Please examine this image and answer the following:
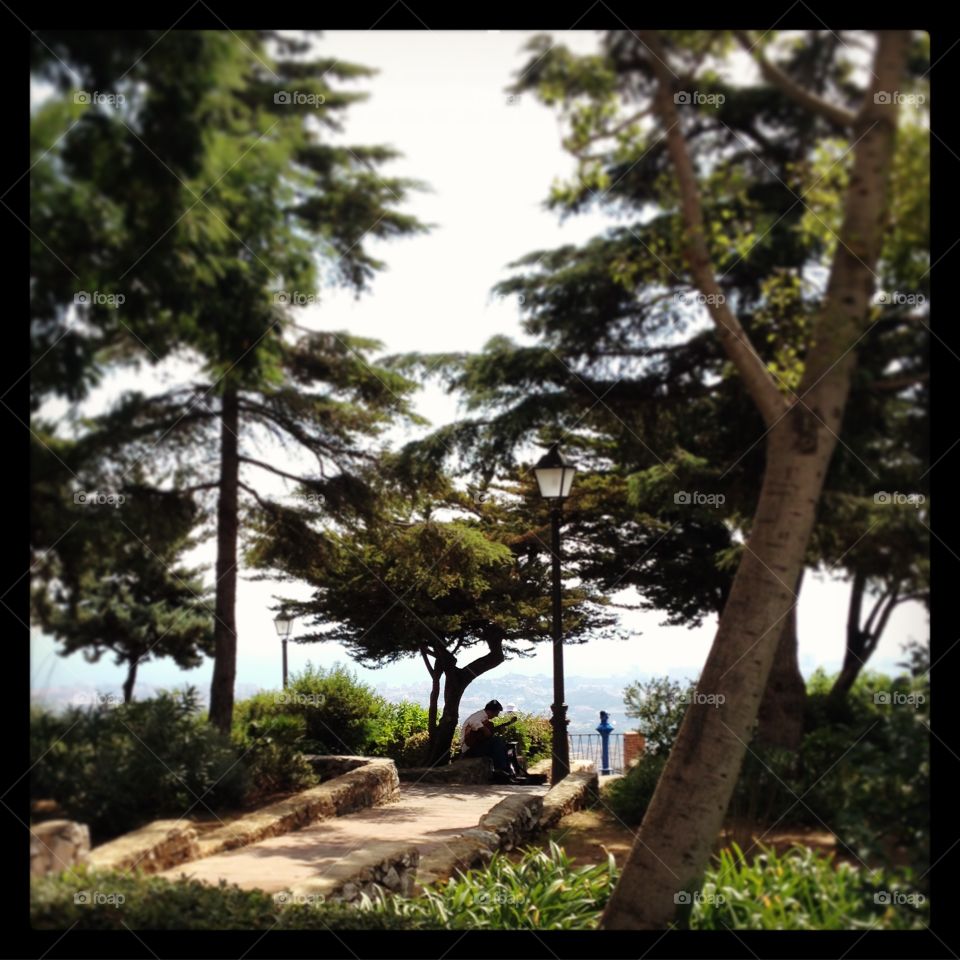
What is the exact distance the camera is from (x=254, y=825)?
4793 millimetres

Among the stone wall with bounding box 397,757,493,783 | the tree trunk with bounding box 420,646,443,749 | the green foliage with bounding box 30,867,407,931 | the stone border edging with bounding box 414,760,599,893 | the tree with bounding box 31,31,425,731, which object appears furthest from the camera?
the stone wall with bounding box 397,757,493,783

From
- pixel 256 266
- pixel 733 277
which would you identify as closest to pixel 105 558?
pixel 256 266

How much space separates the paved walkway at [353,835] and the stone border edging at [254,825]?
0.05 meters

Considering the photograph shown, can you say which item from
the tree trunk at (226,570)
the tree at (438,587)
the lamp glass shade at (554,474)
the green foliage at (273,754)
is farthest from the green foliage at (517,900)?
the lamp glass shade at (554,474)

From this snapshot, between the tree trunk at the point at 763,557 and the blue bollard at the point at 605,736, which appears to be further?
the blue bollard at the point at 605,736

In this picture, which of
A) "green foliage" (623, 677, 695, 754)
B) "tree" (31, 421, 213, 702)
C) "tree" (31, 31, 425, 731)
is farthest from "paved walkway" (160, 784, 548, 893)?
"tree" (31, 421, 213, 702)

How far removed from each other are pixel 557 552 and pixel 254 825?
7.55 ft

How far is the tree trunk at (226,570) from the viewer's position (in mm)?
4801

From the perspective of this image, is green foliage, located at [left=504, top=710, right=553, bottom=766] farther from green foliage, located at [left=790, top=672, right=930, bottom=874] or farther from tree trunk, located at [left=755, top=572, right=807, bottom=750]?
green foliage, located at [left=790, top=672, right=930, bottom=874]

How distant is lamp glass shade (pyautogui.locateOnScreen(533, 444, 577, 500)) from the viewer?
4910 mm

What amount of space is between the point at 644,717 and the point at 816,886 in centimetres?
121

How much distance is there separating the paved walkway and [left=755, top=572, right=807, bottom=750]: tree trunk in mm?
1491

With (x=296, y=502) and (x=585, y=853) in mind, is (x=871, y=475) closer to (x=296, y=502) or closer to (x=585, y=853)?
(x=585, y=853)

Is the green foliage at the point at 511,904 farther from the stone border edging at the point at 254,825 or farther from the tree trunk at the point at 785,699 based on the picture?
the tree trunk at the point at 785,699
